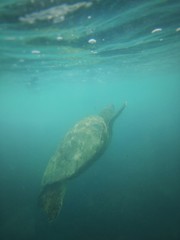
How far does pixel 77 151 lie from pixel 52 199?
3.10 m

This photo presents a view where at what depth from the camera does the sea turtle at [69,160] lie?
12.7m

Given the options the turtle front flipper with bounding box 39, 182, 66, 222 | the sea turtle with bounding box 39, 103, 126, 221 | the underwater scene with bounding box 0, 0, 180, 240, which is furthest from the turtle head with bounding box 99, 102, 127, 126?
the turtle front flipper with bounding box 39, 182, 66, 222

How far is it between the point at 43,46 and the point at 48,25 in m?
4.72

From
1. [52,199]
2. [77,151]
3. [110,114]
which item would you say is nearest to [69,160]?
[77,151]

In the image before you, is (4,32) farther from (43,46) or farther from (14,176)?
(14,176)

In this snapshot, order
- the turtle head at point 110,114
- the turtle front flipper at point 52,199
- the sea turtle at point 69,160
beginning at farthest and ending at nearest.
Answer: the turtle head at point 110,114
the sea turtle at point 69,160
the turtle front flipper at point 52,199

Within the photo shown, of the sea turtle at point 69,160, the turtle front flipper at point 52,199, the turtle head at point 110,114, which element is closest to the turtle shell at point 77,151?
the sea turtle at point 69,160

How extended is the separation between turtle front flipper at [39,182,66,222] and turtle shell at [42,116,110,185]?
0.47 metres

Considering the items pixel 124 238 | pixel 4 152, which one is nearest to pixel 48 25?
pixel 124 238

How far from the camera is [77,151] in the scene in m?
13.9

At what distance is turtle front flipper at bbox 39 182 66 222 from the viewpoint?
39.6ft

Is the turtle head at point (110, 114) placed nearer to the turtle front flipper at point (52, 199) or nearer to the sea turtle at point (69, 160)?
the sea turtle at point (69, 160)

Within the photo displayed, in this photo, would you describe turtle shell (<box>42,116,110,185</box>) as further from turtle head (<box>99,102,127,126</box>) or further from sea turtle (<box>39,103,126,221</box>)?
turtle head (<box>99,102,127,126</box>)

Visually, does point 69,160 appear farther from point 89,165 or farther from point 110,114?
point 110,114
